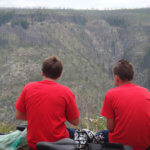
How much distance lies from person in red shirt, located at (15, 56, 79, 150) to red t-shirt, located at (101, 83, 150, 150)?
56 cm

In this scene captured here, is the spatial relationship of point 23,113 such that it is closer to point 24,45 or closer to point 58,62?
point 58,62

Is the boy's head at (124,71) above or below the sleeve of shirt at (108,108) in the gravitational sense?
above

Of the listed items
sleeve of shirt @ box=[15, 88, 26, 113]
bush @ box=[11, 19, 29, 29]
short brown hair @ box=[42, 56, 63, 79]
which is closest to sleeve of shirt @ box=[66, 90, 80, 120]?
short brown hair @ box=[42, 56, 63, 79]

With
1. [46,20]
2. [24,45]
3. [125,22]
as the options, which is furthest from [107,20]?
[24,45]

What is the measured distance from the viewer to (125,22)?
83.1m

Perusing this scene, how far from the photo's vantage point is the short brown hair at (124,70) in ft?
11.1

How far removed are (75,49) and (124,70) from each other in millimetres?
65042

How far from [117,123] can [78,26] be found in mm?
75784

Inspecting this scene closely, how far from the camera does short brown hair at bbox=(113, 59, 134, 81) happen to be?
3.39 m

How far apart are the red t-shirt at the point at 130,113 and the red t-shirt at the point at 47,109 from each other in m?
0.57

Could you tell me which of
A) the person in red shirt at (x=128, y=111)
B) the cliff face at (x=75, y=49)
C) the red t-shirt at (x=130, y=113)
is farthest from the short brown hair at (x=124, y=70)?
the cliff face at (x=75, y=49)

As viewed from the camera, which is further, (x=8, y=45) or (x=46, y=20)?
(x=46, y=20)

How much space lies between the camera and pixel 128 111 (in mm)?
3193

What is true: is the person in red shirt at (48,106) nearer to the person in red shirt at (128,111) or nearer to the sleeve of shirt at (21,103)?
the sleeve of shirt at (21,103)
